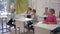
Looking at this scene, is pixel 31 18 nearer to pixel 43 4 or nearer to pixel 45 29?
pixel 43 4

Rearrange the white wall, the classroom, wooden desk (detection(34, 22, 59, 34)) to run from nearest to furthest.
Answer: the classroom < wooden desk (detection(34, 22, 59, 34)) < the white wall

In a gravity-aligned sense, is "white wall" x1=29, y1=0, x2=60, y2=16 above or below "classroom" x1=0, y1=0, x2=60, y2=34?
above

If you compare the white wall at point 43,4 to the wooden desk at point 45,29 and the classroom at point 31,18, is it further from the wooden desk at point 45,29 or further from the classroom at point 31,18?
the wooden desk at point 45,29

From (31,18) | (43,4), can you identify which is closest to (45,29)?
(31,18)

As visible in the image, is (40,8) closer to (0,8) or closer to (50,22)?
(0,8)

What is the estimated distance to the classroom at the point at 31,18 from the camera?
331cm

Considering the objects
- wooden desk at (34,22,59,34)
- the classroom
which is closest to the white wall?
the classroom

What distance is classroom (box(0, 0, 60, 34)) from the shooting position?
3.31 meters

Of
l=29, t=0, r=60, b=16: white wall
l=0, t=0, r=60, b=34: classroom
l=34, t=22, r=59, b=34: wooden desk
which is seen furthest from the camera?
l=29, t=0, r=60, b=16: white wall

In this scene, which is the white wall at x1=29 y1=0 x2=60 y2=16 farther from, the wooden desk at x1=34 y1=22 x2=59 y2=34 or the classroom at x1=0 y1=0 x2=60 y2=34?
the wooden desk at x1=34 y1=22 x2=59 y2=34

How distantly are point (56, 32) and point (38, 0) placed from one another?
4.44 meters

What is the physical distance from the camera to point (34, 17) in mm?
5121

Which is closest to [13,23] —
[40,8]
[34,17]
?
[34,17]

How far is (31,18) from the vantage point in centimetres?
566
